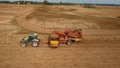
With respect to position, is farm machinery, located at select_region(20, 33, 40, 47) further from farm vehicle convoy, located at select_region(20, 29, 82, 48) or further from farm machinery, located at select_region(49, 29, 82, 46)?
farm machinery, located at select_region(49, 29, 82, 46)

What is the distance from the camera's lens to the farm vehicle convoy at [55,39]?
2066 cm

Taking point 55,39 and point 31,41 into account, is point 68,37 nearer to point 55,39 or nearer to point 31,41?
point 55,39

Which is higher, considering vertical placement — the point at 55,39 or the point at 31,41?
the point at 55,39

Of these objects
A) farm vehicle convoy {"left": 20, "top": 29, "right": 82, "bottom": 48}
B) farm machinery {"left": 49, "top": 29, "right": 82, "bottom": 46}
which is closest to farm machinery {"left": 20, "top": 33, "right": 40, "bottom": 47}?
farm vehicle convoy {"left": 20, "top": 29, "right": 82, "bottom": 48}

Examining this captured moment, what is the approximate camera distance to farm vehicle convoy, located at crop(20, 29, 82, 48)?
20656mm

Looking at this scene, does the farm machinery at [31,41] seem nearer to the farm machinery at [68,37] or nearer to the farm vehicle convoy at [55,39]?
the farm vehicle convoy at [55,39]

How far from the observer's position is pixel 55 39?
20.5 metres

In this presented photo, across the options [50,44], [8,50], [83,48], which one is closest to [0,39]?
[8,50]

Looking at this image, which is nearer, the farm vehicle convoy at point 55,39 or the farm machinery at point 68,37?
the farm vehicle convoy at point 55,39

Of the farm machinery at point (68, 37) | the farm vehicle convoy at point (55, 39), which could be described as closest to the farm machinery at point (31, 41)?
the farm vehicle convoy at point (55, 39)

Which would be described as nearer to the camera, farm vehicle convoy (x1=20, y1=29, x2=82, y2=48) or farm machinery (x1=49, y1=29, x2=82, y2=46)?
farm vehicle convoy (x1=20, y1=29, x2=82, y2=48)

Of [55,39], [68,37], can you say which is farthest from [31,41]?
[68,37]

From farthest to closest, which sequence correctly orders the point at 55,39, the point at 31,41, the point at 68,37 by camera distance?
the point at 68,37 → the point at 31,41 → the point at 55,39

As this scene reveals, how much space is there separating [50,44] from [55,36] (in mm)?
910
